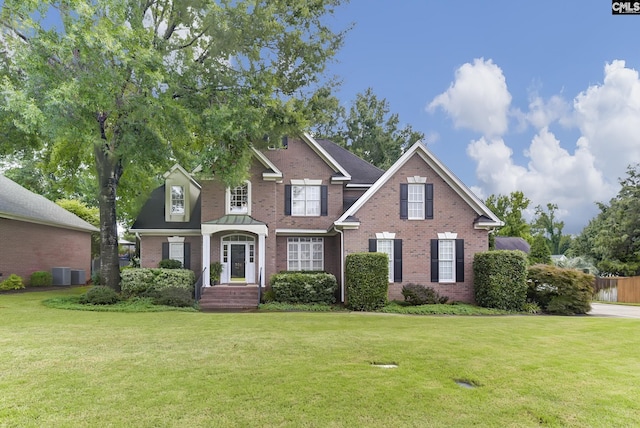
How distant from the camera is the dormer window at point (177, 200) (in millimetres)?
20812

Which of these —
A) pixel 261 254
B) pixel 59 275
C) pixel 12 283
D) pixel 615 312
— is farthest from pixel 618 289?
pixel 12 283

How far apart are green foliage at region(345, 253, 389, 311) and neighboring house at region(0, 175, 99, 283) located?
59.1 feet

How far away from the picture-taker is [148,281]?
1712 centimetres

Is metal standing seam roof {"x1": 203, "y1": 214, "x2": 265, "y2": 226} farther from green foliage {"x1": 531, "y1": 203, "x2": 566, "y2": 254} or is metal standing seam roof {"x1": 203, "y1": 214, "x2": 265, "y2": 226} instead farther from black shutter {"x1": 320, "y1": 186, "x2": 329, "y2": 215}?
green foliage {"x1": 531, "y1": 203, "x2": 566, "y2": 254}

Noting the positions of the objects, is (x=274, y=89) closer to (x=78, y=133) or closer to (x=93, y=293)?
(x=78, y=133)

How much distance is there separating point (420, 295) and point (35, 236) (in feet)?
72.9

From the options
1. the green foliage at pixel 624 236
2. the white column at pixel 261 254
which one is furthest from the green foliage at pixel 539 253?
the white column at pixel 261 254

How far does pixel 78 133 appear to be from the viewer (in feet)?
47.1

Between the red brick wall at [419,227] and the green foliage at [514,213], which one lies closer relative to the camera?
the red brick wall at [419,227]

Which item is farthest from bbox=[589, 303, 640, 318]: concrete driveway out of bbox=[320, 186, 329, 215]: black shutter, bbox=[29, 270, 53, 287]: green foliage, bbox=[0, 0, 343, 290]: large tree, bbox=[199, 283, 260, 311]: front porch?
bbox=[29, 270, 53, 287]: green foliage

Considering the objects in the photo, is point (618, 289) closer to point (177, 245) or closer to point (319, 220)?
point (319, 220)

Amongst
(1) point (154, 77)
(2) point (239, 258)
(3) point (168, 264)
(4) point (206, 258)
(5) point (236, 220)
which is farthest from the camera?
(2) point (239, 258)

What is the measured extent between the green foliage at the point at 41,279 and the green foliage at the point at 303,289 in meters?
15.3

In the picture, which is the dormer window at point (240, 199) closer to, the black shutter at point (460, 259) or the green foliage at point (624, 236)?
the black shutter at point (460, 259)
